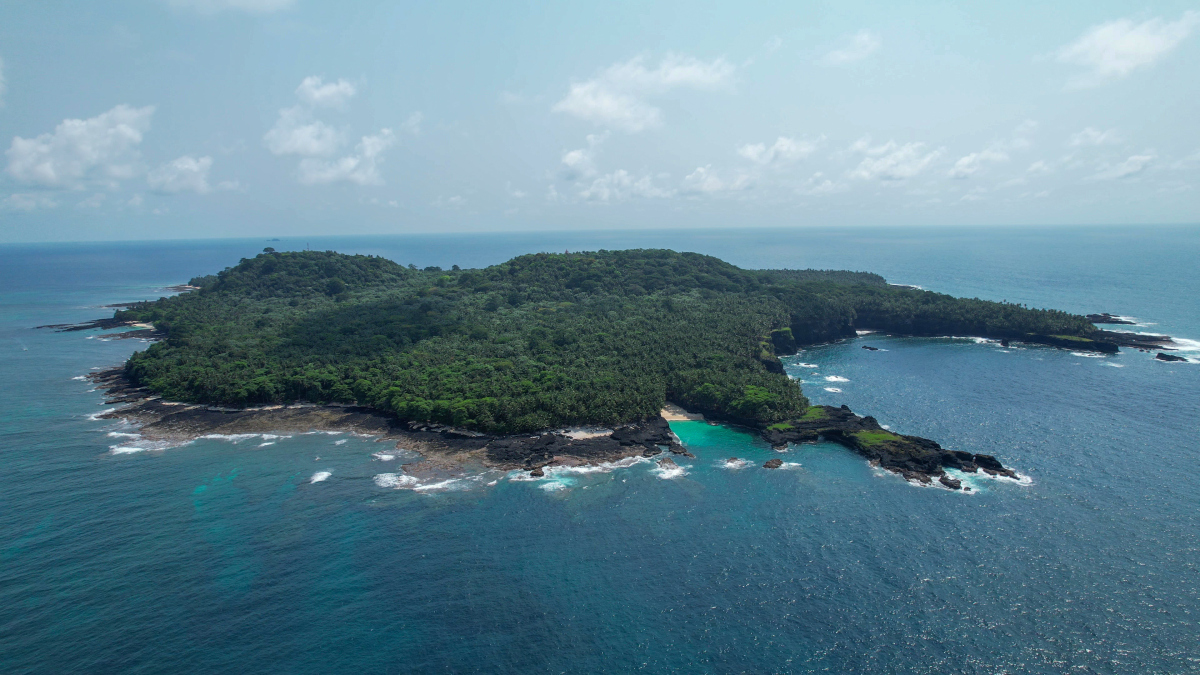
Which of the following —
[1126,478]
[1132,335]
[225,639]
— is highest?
[1132,335]

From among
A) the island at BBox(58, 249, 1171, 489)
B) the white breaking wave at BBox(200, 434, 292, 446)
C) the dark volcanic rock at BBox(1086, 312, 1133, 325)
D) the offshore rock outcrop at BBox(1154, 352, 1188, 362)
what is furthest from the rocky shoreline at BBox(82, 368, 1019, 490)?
the dark volcanic rock at BBox(1086, 312, 1133, 325)

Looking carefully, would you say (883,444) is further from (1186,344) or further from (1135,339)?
(1186,344)

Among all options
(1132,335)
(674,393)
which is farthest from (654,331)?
(1132,335)

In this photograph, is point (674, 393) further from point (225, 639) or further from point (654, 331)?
point (225, 639)

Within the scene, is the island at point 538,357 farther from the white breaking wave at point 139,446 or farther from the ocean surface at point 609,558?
the ocean surface at point 609,558

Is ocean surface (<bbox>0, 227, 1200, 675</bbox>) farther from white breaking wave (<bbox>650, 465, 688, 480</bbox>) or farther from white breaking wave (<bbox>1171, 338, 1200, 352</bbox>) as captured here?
white breaking wave (<bbox>1171, 338, 1200, 352</bbox>)

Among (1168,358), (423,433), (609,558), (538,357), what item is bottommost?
→ (609,558)

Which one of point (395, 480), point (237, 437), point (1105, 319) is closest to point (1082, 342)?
point (1105, 319)
